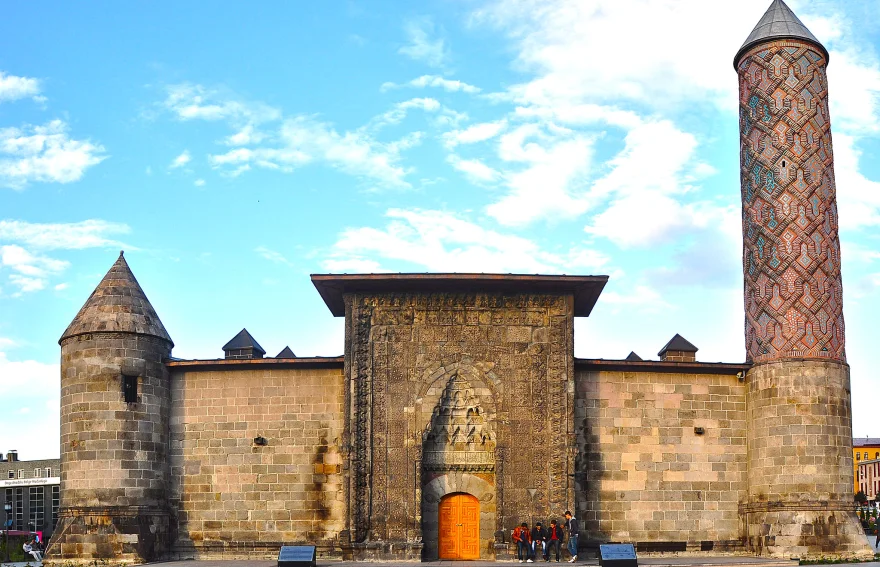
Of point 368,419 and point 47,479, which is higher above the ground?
point 368,419

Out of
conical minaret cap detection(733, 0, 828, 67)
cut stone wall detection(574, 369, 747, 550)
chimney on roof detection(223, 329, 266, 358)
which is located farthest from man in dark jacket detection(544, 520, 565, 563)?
chimney on roof detection(223, 329, 266, 358)

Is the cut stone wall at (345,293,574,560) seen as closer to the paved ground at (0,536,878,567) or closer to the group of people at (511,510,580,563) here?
the group of people at (511,510,580,563)

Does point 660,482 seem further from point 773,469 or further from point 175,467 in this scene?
point 175,467

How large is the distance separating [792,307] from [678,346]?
25.2 ft

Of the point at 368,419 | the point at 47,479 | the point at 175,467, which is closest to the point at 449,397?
the point at 368,419

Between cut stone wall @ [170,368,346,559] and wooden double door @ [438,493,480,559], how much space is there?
2.50 meters

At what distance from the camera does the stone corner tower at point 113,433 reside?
74.2 feet

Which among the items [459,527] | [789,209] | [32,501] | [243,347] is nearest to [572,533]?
[459,527]

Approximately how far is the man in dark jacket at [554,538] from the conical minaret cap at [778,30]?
13860 millimetres

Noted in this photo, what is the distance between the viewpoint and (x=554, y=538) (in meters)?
22.3

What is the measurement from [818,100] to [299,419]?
52.7 ft

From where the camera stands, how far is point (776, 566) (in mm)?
21000

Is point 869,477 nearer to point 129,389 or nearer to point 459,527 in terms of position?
point 459,527

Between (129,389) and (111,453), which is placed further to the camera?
(129,389)
